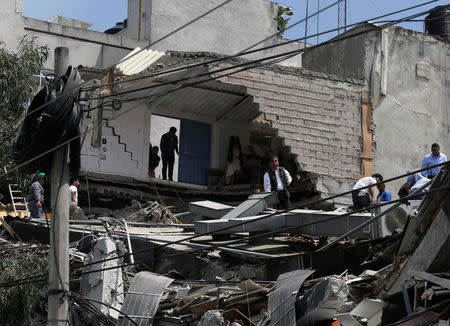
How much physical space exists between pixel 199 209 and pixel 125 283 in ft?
9.67

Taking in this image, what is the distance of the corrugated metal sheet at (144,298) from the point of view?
51.5 feet

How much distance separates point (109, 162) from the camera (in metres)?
27.3

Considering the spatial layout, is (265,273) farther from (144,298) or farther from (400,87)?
(400,87)

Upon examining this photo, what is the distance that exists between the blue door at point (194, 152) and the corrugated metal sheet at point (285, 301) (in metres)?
14.5

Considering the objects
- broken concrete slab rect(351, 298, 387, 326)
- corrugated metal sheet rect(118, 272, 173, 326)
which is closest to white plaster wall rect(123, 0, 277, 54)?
corrugated metal sheet rect(118, 272, 173, 326)

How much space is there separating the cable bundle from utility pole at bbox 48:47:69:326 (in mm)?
257

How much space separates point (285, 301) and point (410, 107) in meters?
15.7

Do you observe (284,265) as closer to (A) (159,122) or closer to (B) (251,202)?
(B) (251,202)

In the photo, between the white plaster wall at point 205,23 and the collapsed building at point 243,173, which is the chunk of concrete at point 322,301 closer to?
the collapsed building at point 243,173

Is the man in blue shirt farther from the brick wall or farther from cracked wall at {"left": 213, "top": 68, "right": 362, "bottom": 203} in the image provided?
the brick wall

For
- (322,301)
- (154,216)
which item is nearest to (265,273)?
(322,301)

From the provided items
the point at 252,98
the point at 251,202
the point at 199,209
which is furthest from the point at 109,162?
the point at 251,202

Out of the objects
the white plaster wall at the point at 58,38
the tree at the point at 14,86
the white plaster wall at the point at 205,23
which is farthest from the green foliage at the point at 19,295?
the white plaster wall at the point at 205,23

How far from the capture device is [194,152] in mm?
29234
